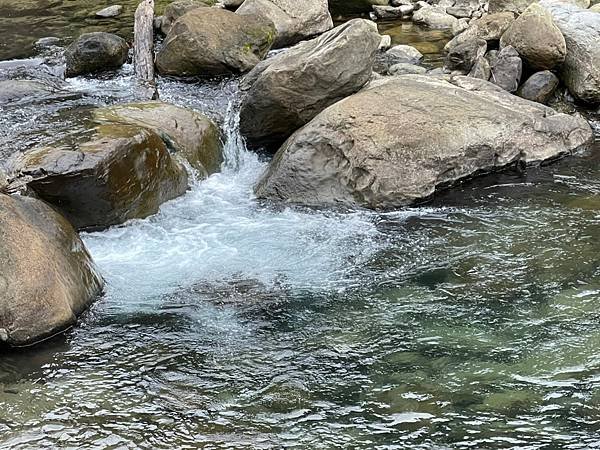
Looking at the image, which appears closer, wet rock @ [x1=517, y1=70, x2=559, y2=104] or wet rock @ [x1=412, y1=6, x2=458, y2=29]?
wet rock @ [x1=517, y1=70, x2=559, y2=104]

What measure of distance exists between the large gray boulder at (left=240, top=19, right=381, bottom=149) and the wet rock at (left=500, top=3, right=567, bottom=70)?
2492mm

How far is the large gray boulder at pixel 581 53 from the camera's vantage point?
1058 centimetres

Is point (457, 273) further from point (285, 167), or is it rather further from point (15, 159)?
point (15, 159)

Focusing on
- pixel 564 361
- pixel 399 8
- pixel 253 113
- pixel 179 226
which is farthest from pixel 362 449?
pixel 399 8

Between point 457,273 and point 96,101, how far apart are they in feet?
18.6

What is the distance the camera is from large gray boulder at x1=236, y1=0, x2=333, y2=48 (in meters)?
13.1

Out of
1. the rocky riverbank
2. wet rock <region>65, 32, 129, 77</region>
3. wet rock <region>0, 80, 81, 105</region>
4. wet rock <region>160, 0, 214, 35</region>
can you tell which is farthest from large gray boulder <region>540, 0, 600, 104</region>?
wet rock <region>0, 80, 81, 105</region>

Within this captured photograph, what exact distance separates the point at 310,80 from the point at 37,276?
4.23 m

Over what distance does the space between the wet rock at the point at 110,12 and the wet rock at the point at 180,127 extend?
679 centimetres

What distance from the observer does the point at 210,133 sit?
962cm

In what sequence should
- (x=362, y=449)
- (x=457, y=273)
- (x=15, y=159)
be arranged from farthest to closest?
(x=15, y=159), (x=457, y=273), (x=362, y=449)

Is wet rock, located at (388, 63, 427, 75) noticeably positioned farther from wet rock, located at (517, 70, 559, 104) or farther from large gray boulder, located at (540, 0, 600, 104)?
large gray boulder, located at (540, 0, 600, 104)

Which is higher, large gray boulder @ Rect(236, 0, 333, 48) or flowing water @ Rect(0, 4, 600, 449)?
large gray boulder @ Rect(236, 0, 333, 48)

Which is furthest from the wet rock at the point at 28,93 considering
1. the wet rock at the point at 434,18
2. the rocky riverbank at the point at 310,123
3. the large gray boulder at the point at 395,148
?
the wet rock at the point at 434,18
